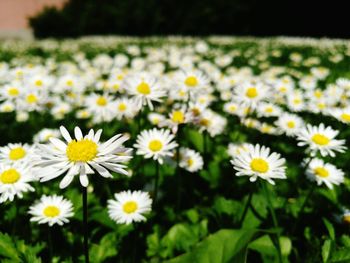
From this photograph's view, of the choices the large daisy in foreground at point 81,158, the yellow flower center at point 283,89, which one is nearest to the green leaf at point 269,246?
the large daisy in foreground at point 81,158

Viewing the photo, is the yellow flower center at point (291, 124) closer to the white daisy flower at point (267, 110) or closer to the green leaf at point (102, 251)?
the white daisy flower at point (267, 110)

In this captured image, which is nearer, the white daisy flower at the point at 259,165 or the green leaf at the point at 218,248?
the green leaf at the point at 218,248

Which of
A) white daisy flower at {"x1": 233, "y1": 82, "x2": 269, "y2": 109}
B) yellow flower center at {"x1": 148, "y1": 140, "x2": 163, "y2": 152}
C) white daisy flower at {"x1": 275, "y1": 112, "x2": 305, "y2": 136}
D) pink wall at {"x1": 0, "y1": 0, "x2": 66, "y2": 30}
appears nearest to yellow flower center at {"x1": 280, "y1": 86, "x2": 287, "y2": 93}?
white daisy flower at {"x1": 275, "y1": 112, "x2": 305, "y2": 136}

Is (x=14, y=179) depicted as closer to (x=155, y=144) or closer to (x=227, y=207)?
(x=155, y=144)

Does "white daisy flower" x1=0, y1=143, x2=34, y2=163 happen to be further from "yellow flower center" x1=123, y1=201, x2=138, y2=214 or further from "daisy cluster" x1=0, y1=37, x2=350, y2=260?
"yellow flower center" x1=123, y1=201, x2=138, y2=214

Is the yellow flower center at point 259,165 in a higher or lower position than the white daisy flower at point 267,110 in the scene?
lower

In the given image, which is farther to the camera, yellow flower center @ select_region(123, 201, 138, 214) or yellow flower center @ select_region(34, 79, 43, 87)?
yellow flower center @ select_region(34, 79, 43, 87)

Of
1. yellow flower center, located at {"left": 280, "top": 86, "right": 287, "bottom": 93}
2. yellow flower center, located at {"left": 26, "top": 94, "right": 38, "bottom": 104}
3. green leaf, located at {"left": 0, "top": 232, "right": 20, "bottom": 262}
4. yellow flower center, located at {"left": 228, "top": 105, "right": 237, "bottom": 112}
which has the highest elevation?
yellow flower center, located at {"left": 280, "top": 86, "right": 287, "bottom": 93}
